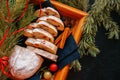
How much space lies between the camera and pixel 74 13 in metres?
0.84

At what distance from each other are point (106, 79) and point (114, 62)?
2.6 inches

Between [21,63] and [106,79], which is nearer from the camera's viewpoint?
[21,63]

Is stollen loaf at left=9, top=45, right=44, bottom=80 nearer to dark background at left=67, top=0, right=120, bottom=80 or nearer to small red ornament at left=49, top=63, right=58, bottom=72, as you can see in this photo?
small red ornament at left=49, top=63, right=58, bottom=72

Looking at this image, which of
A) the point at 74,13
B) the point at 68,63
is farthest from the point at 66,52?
the point at 74,13

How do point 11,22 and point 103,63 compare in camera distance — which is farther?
point 103,63

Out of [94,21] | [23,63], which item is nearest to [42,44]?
[23,63]

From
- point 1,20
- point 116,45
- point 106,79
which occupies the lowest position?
point 106,79

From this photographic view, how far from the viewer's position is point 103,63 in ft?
2.93

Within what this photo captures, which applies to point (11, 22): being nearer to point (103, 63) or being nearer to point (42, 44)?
point (42, 44)

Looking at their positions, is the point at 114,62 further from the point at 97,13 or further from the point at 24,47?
the point at 24,47

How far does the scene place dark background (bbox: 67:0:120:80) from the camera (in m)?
0.89

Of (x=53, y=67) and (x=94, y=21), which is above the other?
(x=94, y=21)

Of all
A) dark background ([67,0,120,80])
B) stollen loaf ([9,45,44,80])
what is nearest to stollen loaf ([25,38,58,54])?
stollen loaf ([9,45,44,80])

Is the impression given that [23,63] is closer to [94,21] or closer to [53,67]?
[53,67]
